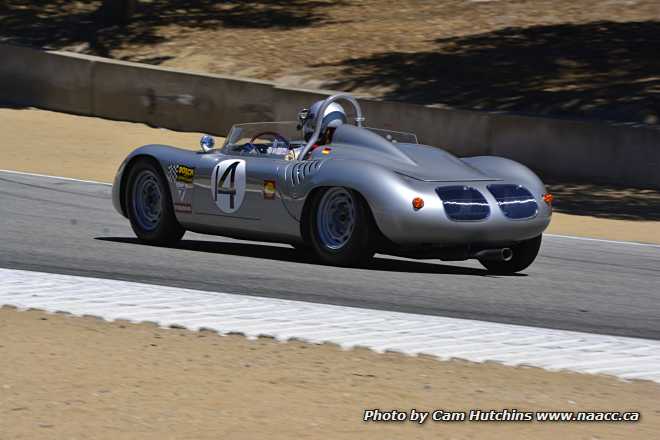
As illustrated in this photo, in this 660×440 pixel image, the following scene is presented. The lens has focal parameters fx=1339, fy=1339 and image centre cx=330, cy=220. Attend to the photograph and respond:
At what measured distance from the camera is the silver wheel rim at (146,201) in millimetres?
11849

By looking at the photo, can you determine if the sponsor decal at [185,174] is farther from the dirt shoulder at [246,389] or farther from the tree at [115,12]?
the tree at [115,12]

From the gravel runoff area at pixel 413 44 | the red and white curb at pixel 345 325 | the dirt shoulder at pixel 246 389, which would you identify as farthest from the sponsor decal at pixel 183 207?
the gravel runoff area at pixel 413 44

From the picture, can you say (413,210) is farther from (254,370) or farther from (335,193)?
(254,370)

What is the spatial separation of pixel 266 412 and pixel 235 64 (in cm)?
1940

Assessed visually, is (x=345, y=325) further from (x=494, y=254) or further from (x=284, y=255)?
(x=284, y=255)

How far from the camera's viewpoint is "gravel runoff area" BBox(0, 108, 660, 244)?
15406 mm

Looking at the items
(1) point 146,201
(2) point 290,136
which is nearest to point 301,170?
(2) point 290,136

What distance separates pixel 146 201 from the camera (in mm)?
11953

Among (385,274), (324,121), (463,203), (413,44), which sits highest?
(324,121)

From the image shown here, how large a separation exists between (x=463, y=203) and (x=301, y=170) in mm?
1386

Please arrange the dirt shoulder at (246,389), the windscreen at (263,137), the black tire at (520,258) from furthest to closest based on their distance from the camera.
→ the windscreen at (263,137) → the black tire at (520,258) → the dirt shoulder at (246,389)

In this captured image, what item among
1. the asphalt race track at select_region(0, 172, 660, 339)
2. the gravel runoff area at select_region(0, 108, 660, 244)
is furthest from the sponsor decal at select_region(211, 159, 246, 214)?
the gravel runoff area at select_region(0, 108, 660, 244)

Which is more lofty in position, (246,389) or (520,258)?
(246,389)

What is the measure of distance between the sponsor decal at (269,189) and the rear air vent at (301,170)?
0.18 m
